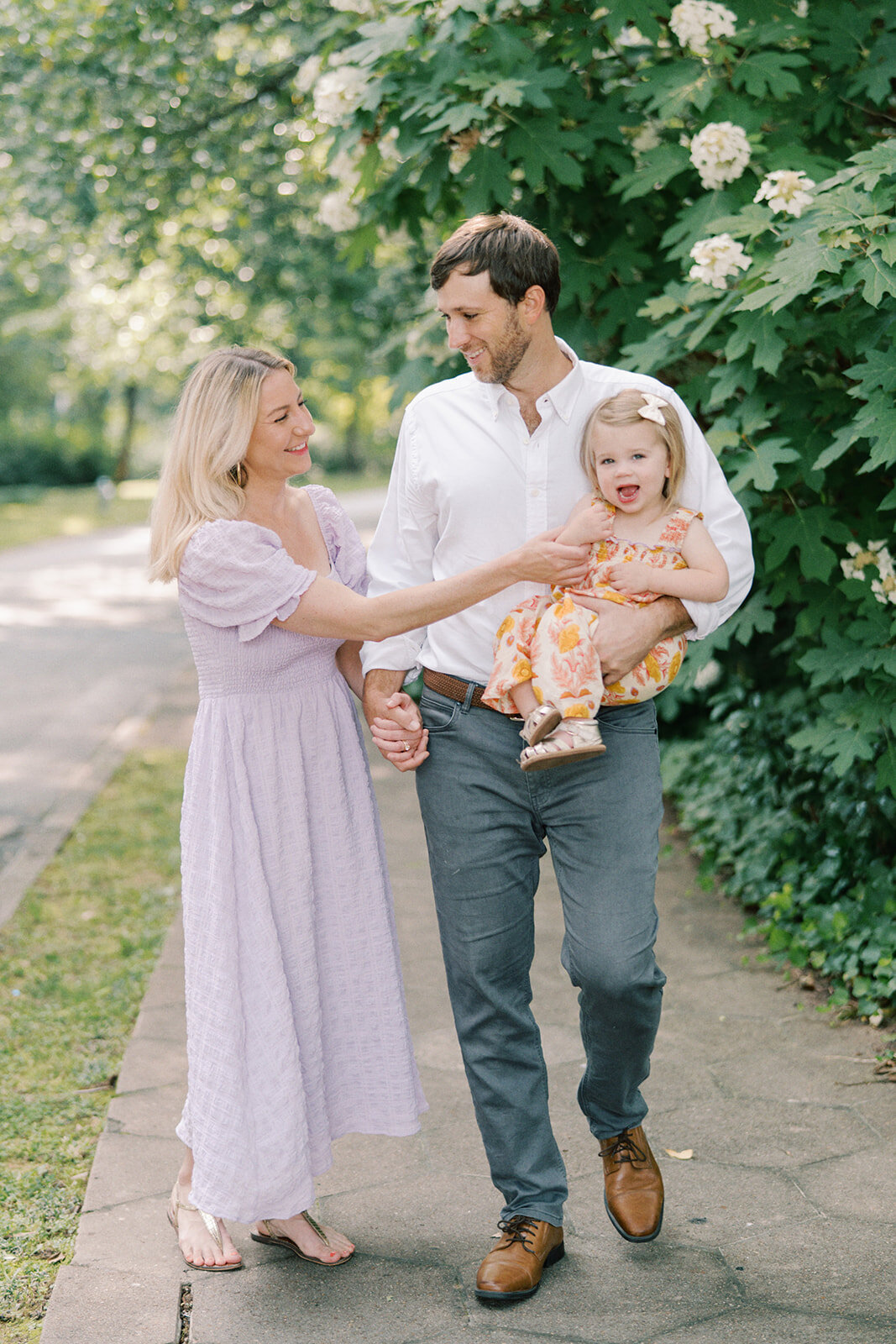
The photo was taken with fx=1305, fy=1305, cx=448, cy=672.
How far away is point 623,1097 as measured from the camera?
3.03 meters

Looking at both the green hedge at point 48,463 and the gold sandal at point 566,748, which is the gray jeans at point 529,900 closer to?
the gold sandal at point 566,748

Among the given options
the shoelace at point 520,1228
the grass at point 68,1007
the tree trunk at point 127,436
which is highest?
the tree trunk at point 127,436

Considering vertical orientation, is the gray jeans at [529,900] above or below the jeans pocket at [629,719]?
below

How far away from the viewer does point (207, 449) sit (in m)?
2.87

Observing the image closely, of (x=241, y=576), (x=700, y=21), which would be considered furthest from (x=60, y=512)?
(x=241, y=576)

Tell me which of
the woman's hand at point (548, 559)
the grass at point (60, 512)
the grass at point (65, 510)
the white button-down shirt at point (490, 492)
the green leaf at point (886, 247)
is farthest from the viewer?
the grass at point (65, 510)

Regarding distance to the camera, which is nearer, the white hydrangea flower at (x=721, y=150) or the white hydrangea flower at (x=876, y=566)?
the white hydrangea flower at (x=876, y=566)

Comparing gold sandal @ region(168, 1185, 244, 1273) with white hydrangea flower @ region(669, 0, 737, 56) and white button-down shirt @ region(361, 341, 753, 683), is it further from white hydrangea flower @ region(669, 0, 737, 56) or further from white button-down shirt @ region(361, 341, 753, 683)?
white hydrangea flower @ region(669, 0, 737, 56)

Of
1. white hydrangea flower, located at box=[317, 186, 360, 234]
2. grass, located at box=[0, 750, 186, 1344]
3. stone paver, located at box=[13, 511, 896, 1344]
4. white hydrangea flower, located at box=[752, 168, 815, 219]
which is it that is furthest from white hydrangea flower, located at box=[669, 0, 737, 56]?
grass, located at box=[0, 750, 186, 1344]

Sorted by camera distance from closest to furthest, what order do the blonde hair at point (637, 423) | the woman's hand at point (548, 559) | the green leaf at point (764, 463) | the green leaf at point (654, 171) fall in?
the woman's hand at point (548, 559), the blonde hair at point (637, 423), the green leaf at point (764, 463), the green leaf at point (654, 171)

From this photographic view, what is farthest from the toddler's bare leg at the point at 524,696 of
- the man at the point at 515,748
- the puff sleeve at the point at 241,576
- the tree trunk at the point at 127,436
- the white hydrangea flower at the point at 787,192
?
the tree trunk at the point at 127,436

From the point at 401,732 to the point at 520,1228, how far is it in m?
1.13

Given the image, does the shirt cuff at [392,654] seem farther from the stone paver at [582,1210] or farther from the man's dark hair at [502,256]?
the stone paver at [582,1210]

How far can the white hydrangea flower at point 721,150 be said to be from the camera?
4.10m
